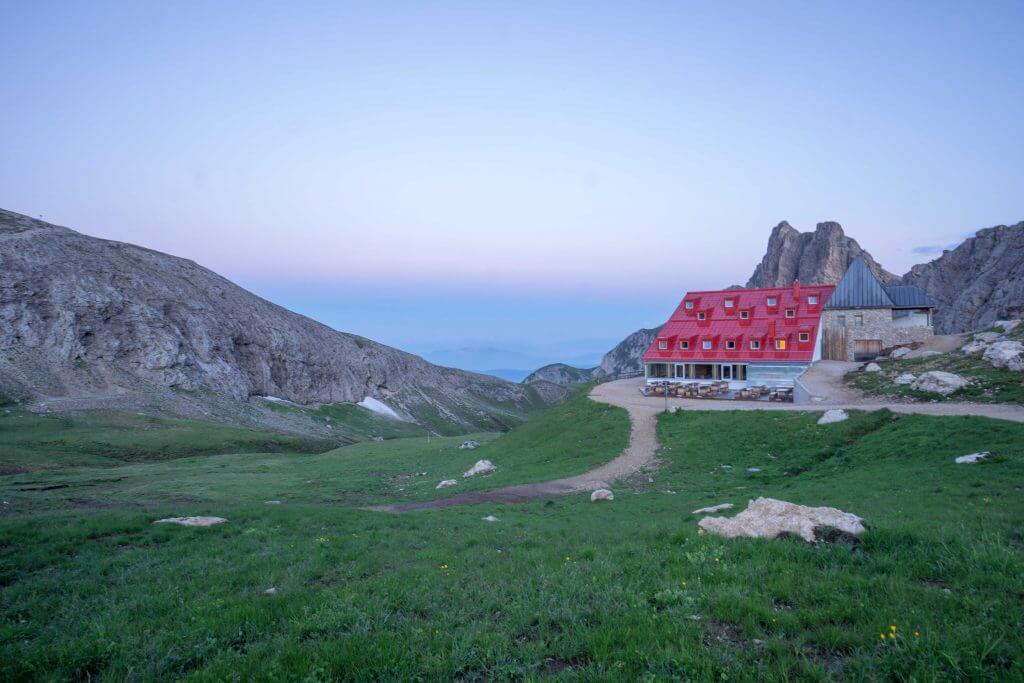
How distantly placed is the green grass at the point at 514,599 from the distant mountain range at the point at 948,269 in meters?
117

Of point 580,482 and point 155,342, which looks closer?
point 580,482

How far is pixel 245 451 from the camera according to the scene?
66.6 m

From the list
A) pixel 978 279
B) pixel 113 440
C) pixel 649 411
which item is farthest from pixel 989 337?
pixel 113 440

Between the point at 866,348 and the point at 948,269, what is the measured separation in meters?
113

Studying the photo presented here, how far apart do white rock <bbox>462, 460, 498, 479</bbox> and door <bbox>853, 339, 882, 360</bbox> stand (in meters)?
47.4

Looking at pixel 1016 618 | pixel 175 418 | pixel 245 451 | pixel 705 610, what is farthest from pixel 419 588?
pixel 175 418

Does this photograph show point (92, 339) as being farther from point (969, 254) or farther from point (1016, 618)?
point (969, 254)

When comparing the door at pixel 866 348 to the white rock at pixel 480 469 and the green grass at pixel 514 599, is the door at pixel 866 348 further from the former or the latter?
the white rock at pixel 480 469

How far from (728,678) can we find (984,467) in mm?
24620

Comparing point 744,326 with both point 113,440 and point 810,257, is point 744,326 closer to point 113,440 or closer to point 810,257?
point 113,440

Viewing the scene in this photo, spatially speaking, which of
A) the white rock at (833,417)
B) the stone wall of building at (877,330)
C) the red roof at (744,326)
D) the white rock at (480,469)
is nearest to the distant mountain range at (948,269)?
the stone wall of building at (877,330)

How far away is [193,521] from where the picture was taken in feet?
61.4

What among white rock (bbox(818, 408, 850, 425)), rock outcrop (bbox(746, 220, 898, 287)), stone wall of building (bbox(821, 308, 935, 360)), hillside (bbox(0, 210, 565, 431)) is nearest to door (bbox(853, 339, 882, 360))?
stone wall of building (bbox(821, 308, 935, 360))

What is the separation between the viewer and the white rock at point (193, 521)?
18359 mm
